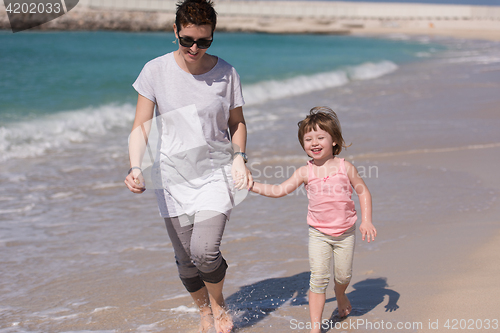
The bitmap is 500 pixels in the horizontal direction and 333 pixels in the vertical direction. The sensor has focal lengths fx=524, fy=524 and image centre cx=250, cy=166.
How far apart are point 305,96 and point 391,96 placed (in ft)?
9.68

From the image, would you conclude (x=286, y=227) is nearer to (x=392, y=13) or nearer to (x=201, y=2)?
(x=201, y=2)

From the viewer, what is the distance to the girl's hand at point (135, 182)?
2703 mm

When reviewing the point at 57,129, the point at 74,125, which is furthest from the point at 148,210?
the point at 74,125

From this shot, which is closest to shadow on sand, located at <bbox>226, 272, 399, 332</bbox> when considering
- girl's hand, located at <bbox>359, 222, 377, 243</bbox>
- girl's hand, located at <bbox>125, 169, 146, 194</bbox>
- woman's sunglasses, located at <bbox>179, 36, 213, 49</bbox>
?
girl's hand, located at <bbox>359, 222, 377, 243</bbox>

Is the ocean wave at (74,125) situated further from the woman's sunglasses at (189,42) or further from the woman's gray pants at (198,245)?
the woman's sunglasses at (189,42)

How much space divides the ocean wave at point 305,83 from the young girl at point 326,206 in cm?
1125

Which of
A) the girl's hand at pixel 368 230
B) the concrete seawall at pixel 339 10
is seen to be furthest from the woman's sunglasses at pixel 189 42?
the concrete seawall at pixel 339 10

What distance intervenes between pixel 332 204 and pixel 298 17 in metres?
75.9

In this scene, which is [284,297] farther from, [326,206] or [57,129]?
[57,129]

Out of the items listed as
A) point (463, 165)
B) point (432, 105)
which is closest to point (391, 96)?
point (432, 105)

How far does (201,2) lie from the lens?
8.89 ft

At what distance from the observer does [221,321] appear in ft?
10.1

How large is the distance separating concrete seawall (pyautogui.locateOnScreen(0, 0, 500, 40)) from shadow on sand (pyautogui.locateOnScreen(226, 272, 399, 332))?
197ft

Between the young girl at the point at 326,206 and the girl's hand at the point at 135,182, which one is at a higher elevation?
the girl's hand at the point at 135,182
